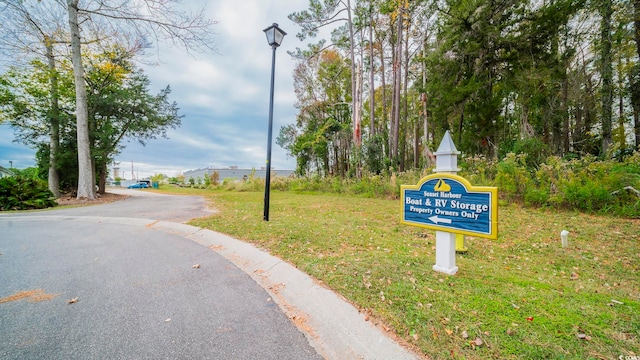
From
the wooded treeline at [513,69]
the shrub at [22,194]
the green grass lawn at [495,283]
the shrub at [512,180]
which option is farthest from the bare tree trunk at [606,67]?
the shrub at [22,194]

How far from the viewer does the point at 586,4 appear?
876cm

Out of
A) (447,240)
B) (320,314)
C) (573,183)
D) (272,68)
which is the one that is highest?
(272,68)

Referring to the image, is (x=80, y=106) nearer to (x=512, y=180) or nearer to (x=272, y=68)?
(x=272, y=68)

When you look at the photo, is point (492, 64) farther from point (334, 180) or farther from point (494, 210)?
point (494, 210)

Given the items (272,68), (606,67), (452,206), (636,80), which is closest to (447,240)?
(452,206)

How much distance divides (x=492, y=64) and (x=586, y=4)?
3.14m

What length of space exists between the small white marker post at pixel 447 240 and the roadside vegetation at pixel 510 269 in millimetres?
123

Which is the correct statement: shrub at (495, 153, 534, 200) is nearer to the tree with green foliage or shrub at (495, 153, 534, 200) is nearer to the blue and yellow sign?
the blue and yellow sign

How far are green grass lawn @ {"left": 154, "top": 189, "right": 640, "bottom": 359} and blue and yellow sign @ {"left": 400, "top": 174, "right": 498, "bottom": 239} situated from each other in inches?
22.6

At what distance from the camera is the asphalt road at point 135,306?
1.70m

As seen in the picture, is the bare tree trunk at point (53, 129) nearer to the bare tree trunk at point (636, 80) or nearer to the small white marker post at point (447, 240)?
the small white marker post at point (447, 240)

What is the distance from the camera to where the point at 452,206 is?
258 centimetres

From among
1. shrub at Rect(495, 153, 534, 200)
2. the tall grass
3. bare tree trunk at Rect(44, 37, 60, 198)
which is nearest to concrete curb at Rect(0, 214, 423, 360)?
the tall grass

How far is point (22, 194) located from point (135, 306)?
10.6 meters
